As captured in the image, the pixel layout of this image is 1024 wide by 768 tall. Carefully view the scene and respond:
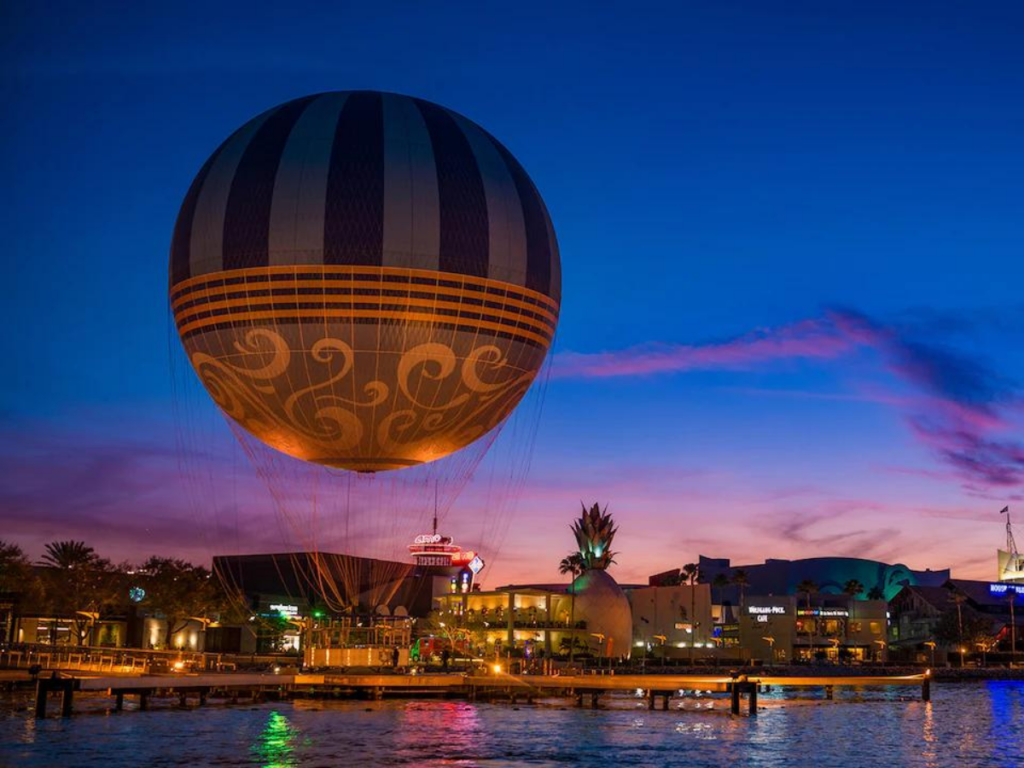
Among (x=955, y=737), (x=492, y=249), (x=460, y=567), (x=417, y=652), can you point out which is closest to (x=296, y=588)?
(x=460, y=567)

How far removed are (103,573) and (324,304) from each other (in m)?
66.8

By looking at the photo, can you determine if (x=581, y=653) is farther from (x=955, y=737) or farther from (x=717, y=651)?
(x=955, y=737)

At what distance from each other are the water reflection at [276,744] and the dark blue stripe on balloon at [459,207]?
15.7 m

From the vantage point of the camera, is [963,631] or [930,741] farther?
[963,631]

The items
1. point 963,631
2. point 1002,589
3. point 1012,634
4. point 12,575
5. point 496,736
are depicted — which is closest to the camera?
point 496,736

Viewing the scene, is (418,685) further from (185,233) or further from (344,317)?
(185,233)

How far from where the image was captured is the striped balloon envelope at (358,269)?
3612 centimetres

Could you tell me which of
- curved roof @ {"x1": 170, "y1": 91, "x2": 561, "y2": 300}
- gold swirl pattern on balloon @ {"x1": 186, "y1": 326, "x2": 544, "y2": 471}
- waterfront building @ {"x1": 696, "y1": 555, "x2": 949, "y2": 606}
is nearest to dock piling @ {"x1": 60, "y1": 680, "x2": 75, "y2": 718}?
gold swirl pattern on balloon @ {"x1": 186, "y1": 326, "x2": 544, "y2": 471}

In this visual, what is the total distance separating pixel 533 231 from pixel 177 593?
69750mm

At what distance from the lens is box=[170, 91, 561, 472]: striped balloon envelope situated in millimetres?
36125

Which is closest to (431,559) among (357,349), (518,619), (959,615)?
(518,619)

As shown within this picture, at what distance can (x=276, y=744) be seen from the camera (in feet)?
132

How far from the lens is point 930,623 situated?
14700 centimetres

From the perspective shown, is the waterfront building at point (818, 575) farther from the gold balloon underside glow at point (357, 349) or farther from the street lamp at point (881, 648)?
the gold balloon underside glow at point (357, 349)
